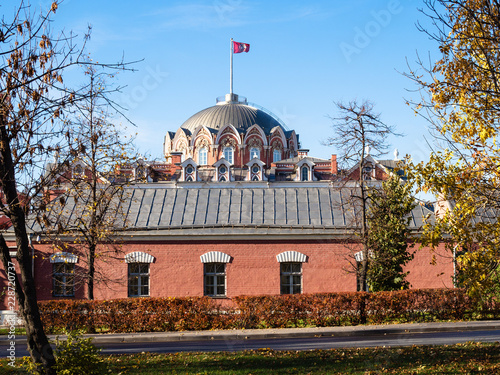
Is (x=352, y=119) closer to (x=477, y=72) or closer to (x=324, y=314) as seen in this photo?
(x=324, y=314)

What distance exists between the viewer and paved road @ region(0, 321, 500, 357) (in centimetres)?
1280

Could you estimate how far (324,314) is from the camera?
16.5 m

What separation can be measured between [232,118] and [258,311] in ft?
182

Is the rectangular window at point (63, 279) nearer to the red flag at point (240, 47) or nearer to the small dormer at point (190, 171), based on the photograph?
the small dormer at point (190, 171)

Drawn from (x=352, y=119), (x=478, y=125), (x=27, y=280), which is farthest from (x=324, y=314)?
(x=27, y=280)

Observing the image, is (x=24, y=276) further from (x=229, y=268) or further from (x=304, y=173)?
(x=304, y=173)

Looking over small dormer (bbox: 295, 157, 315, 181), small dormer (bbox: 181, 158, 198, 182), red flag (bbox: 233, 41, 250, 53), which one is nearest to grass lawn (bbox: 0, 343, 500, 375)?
small dormer (bbox: 295, 157, 315, 181)

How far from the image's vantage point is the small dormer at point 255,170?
6275 centimetres

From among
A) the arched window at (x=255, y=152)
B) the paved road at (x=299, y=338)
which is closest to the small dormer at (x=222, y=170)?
the arched window at (x=255, y=152)

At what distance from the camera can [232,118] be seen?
7019 cm

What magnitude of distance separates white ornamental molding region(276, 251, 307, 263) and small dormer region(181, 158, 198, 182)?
1724 inches

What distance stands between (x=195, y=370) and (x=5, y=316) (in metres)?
12.3

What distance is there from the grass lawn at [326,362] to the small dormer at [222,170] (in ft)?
172

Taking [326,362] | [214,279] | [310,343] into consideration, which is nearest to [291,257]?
[214,279]
